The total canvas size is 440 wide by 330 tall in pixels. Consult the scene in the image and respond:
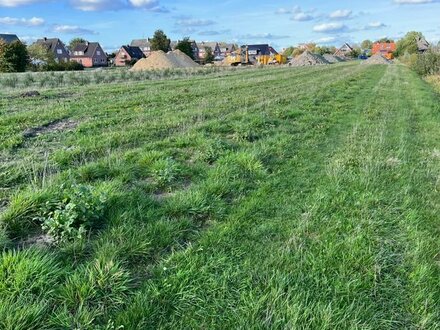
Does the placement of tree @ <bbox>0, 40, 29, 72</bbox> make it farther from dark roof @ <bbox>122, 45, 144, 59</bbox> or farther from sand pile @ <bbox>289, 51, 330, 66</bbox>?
dark roof @ <bbox>122, 45, 144, 59</bbox>

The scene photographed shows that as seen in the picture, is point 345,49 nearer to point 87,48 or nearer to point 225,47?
point 225,47

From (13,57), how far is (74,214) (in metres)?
48.6

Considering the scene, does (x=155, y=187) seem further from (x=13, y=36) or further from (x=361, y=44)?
(x=361, y=44)

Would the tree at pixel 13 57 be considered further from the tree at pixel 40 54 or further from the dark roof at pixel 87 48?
the dark roof at pixel 87 48

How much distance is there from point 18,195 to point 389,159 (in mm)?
6229

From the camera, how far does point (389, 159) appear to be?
6902mm

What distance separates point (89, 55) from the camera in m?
107

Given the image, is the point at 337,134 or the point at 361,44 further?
the point at 361,44

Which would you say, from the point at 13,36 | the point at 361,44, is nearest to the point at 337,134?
the point at 13,36

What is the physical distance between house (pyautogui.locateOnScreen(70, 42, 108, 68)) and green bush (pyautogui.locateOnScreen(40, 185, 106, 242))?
11178 centimetres

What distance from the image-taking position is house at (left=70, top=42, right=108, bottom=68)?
107m

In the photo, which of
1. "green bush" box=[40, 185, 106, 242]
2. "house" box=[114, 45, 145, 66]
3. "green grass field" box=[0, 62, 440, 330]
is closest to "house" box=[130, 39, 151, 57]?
"house" box=[114, 45, 145, 66]

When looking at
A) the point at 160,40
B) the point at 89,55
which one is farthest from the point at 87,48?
the point at 160,40

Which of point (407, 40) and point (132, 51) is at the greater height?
point (407, 40)
